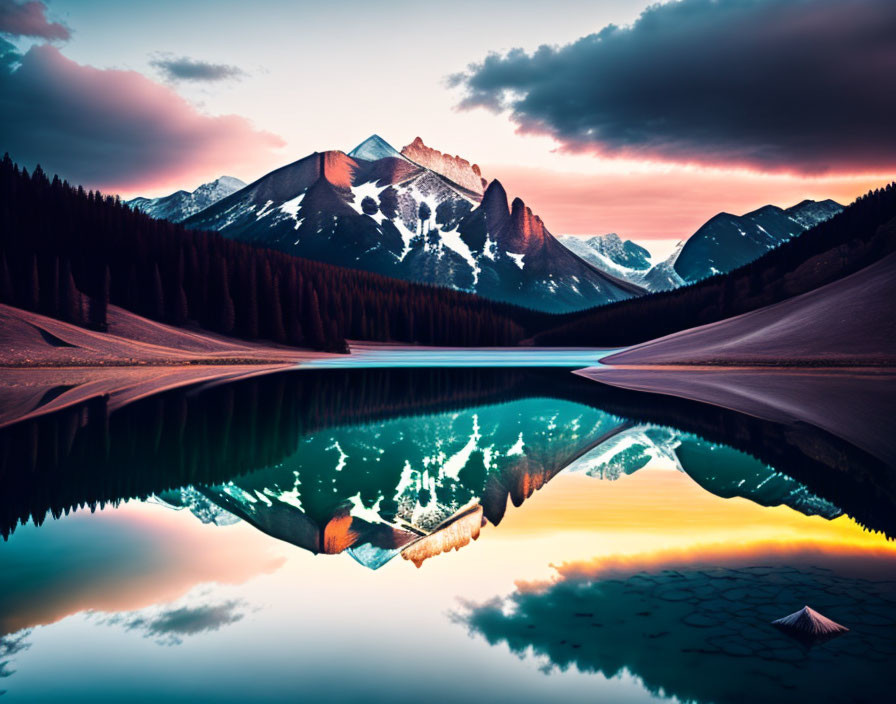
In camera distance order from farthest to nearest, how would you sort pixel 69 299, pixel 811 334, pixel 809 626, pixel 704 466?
1. pixel 69 299
2. pixel 811 334
3. pixel 704 466
4. pixel 809 626

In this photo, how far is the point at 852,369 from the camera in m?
70.8

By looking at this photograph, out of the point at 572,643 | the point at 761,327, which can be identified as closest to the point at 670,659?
the point at 572,643

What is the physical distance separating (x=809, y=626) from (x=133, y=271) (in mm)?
135093

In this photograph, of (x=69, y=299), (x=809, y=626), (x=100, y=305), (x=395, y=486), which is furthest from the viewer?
(x=100, y=305)

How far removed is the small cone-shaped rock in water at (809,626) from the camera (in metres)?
9.48

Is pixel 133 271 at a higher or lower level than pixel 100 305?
higher

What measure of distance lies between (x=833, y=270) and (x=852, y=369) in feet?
259

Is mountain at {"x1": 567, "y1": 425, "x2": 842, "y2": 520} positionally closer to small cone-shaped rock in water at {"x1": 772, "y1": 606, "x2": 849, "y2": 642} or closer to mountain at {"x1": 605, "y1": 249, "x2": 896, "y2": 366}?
small cone-shaped rock in water at {"x1": 772, "y1": 606, "x2": 849, "y2": 642}

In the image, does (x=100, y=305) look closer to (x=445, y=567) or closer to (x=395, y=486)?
(x=395, y=486)

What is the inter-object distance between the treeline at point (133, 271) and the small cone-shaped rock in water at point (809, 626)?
11652cm

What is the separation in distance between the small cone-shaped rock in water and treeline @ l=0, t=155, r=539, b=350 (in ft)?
382

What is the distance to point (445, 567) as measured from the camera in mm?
13461

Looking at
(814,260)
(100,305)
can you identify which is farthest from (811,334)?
(100,305)

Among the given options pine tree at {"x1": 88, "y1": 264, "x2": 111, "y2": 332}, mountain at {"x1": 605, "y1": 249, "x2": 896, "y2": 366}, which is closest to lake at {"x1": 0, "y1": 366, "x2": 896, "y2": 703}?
mountain at {"x1": 605, "y1": 249, "x2": 896, "y2": 366}
